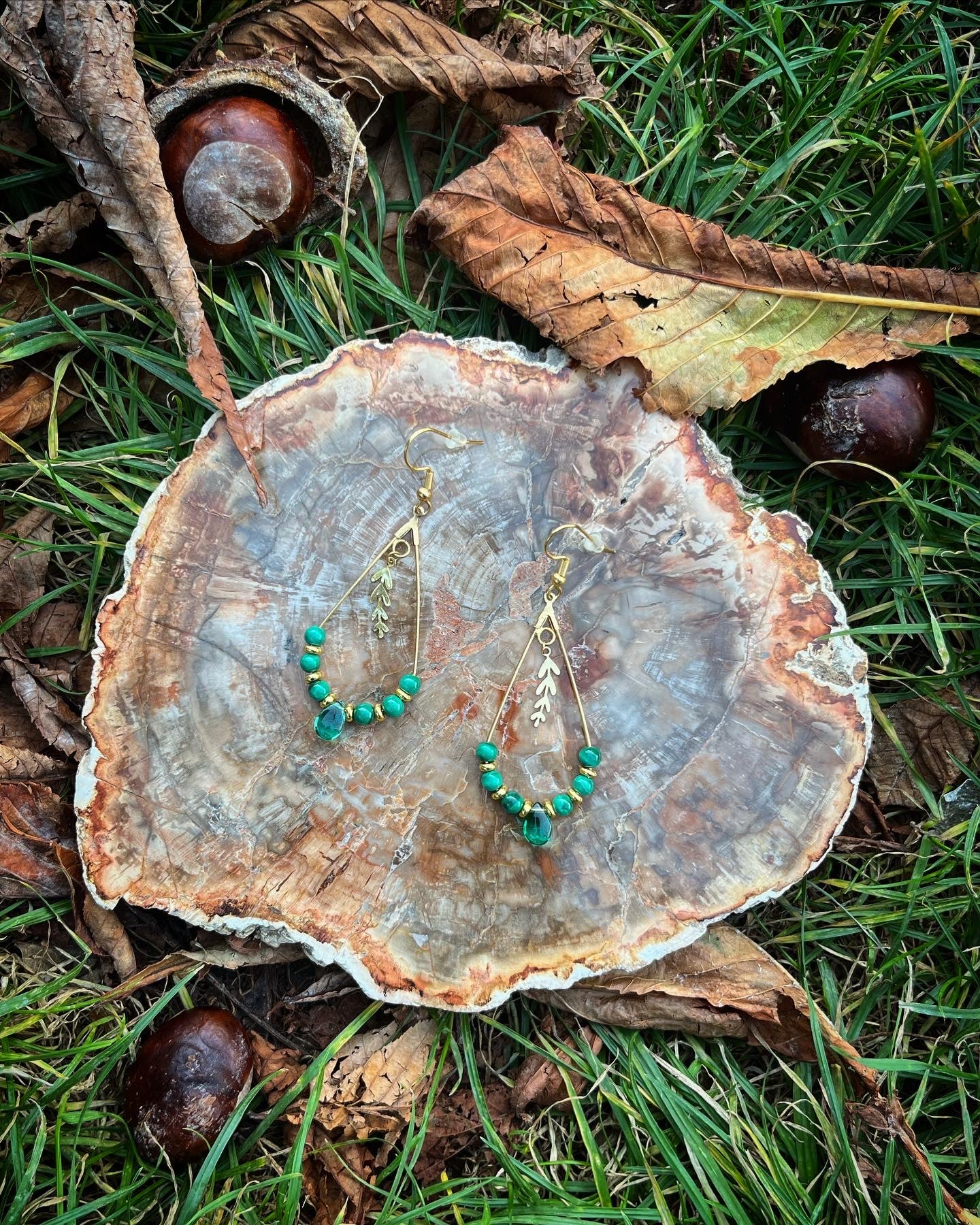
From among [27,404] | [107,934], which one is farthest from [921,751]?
[27,404]

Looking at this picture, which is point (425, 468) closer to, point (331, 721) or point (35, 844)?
point (331, 721)

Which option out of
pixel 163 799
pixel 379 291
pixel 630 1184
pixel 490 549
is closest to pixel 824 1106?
pixel 630 1184

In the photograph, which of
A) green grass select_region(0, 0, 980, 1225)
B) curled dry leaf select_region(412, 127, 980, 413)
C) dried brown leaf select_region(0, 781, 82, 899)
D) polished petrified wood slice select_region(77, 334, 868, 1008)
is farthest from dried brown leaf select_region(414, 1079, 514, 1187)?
curled dry leaf select_region(412, 127, 980, 413)

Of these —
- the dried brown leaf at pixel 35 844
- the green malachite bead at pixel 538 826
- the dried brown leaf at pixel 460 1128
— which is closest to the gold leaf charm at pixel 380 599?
the green malachite bead at pixel 538 826

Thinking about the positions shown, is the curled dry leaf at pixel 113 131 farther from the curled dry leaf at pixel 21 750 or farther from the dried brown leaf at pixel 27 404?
the curled dry leaf at pixel 21 750

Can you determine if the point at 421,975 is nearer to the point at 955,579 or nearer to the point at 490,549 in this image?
the point at 490,549
